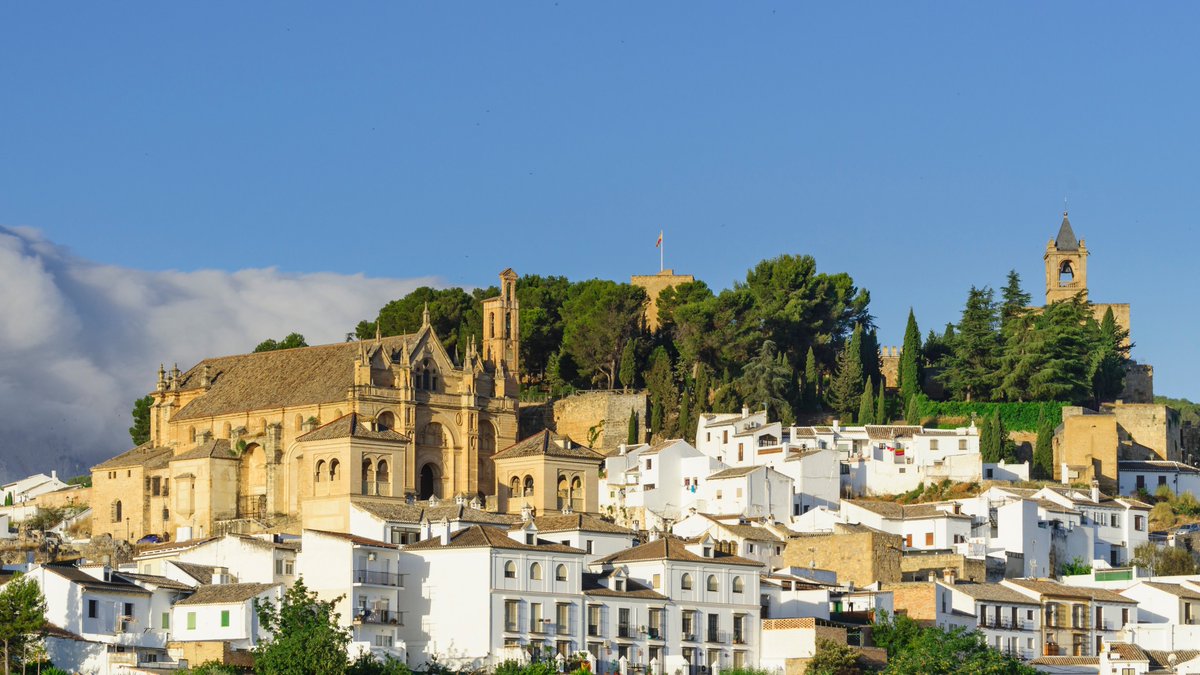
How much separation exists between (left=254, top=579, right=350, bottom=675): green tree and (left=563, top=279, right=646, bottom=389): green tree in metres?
50.9

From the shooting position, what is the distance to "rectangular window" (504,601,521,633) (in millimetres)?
66438

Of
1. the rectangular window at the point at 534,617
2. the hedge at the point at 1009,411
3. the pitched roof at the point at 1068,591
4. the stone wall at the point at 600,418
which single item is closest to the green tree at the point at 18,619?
the rectangular window at the point at 534,617

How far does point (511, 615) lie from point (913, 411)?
44433mm

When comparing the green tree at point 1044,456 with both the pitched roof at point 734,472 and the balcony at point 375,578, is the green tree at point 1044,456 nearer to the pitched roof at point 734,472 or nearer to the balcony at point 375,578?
the pitched roof at point 734,472

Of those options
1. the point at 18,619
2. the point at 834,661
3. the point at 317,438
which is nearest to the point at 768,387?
the point at 317,438

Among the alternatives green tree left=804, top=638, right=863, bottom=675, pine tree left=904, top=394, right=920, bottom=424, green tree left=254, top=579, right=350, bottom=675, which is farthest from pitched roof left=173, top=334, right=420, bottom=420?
green tree left=804, top=638, right=863, bottom=675

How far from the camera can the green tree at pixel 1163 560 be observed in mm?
89688

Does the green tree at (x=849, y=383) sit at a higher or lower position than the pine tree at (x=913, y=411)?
higher

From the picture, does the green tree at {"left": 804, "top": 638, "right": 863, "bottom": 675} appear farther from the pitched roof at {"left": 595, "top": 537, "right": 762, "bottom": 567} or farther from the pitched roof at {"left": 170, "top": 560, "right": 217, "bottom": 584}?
the pitched roof at {"left": 170, "top": 560, "right": 217, "bottom": 584}

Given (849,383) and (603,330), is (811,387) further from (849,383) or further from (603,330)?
(603,330)

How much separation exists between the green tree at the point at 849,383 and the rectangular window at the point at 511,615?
44756mm

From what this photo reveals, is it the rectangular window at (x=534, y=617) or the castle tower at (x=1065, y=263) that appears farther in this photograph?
the castle tower at (x=1065, y=263)

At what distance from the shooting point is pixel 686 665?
68.6 meters

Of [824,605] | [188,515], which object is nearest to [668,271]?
[188,515]
